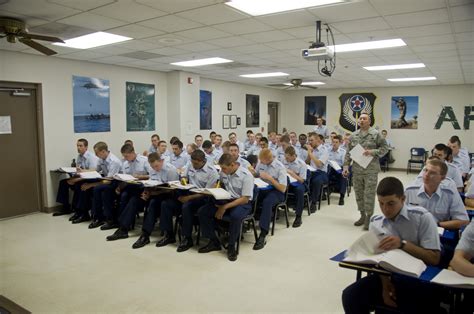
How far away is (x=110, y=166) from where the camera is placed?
5.91 metres

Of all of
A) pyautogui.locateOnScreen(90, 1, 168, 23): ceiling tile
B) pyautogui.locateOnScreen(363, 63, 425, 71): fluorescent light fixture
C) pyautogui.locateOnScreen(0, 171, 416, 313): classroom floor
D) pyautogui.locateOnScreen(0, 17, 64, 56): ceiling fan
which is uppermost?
pyautogui.locateOnScreen(363, 63, 425, 71): fluorescent light fixture

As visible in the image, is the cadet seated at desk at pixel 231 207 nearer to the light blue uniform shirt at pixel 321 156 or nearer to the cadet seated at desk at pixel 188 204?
the cadet seated at desk at pixel 188 204

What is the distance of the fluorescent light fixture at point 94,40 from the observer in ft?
16.7

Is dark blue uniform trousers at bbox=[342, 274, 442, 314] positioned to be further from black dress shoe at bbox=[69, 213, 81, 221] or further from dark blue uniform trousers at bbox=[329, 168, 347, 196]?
dark blue uniform trousers at bbox=[329, 168, 347, 196]

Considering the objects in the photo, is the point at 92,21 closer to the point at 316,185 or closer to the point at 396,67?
the point at 316,185

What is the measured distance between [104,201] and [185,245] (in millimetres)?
1692

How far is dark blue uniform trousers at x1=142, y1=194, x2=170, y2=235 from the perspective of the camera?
4762 mm

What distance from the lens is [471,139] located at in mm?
11328

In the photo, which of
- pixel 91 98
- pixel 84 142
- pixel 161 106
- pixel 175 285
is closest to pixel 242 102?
pixel 161 106

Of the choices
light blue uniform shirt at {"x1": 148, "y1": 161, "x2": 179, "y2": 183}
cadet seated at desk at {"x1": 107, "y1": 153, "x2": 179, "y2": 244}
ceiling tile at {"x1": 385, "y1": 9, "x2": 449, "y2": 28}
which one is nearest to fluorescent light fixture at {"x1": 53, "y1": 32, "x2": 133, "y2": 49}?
cadet seated at desk at {"x1": 107, "y1": 153, "x2": 179, "y2": 244}

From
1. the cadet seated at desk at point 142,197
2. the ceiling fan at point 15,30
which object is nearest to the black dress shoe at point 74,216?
the cadet seated at desk at point 142,197

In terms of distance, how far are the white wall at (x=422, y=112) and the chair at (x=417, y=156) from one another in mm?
262

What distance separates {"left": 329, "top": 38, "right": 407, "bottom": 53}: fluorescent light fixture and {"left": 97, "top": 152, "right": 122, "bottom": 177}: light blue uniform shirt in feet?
13.0

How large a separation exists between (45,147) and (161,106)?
119 inches
